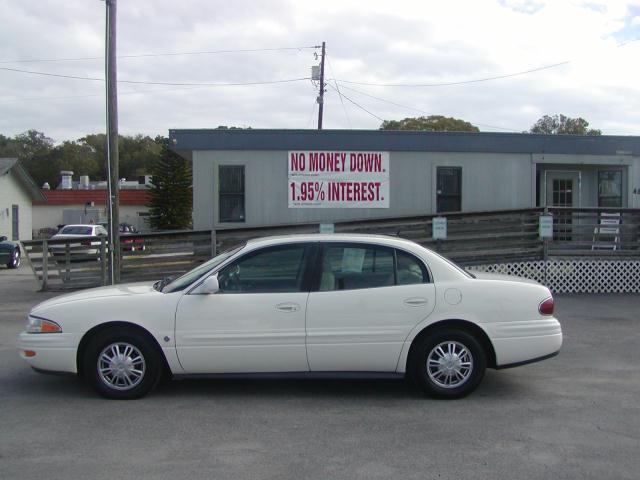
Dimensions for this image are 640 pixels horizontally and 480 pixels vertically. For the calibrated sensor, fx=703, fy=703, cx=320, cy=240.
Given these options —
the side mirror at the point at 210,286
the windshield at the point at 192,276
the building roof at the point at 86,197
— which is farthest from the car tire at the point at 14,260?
the building roof at the point at 86,197

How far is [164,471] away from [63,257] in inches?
437

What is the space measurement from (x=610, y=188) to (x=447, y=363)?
41.8 feet

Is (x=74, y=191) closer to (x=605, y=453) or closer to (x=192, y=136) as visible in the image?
(x=192, y=136)

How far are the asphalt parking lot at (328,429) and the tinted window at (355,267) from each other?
1083 mm

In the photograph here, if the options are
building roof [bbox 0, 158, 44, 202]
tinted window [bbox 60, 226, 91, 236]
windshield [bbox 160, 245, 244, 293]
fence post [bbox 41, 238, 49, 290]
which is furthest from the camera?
building roof [bbox 0, 158, 44, 202]

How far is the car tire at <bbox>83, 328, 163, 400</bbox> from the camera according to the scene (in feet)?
20.8

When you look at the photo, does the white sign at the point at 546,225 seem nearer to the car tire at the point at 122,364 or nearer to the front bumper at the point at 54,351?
the car tire at the point at 122,364

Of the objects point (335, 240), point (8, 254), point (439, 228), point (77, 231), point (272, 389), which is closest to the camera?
point (335, 240)

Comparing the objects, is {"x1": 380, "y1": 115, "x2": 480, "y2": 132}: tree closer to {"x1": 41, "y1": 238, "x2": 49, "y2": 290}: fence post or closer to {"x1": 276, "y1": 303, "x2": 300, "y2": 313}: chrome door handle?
{"x1": 41, "y1": 238, "x2": 49, "y2": 290}: fence post

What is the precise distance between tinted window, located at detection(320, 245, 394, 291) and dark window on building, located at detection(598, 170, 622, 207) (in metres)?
12.6

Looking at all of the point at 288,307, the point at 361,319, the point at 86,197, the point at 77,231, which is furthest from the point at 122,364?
the point at 86,197

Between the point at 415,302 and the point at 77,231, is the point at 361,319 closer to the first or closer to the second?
the point at 415,302

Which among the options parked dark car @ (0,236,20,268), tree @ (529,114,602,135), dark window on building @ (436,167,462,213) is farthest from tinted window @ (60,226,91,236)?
tree @ (529,114,602,135)

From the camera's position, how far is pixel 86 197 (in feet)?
179
